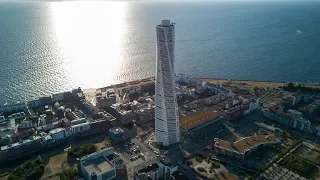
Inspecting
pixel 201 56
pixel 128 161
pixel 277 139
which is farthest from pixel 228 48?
pixel 128 161

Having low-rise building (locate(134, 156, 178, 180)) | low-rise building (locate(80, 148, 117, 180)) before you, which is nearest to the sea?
low-rise building (locate(80, 148, 117, 180))

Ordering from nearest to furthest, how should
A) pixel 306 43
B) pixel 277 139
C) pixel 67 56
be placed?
pixel 277 139 → pixel 67 56 → pixel 306 43

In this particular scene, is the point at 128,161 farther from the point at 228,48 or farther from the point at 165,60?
the point at 228,48

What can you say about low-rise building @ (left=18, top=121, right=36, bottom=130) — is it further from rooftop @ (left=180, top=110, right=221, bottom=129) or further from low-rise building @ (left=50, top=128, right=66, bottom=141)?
rooftop @ (left=180, top=110, right=221, bottom=129)

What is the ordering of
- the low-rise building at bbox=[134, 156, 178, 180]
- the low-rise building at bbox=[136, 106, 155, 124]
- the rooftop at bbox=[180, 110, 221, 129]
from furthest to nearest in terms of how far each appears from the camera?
the low-rise building at bbox=[136, 106, 155, 124] → the rooftop at bbox=[180, 110, 221, 129] → the low-rise building at bbox=[134, 156, 178, 180]

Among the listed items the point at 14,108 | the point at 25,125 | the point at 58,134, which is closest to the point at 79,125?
the point at 58,134

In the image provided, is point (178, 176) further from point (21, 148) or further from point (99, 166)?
point (21, 148)

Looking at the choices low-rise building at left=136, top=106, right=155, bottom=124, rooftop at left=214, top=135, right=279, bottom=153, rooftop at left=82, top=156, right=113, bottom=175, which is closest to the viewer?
rooftop at left=82, top=156, right=113, bottom=175
